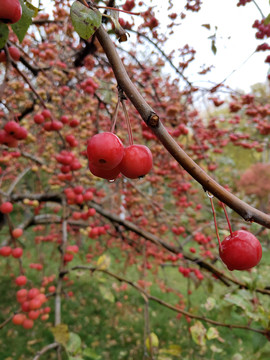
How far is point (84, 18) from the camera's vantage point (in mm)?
700

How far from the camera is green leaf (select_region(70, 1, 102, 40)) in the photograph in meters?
0.70

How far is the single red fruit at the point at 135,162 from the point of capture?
2.52 feet

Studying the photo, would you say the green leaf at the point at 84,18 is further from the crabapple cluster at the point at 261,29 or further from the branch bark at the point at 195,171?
the crabapple cluster at the point at 261,29

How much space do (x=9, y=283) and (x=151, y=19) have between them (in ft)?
19.5

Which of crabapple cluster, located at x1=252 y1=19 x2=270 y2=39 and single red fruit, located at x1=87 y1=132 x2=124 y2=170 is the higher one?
crabapple cluster, located at x1=252 y1=19 x2=270 y2=39

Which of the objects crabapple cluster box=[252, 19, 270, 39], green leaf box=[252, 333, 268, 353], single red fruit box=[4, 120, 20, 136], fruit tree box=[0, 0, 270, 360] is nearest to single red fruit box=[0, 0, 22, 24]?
fruit tree box=[0, 0, 270, 360]

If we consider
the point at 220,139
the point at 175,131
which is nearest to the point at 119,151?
the point at 175,131

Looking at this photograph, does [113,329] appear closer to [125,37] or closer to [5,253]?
[5,253]

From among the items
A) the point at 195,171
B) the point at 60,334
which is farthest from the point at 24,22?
the point at 60,334

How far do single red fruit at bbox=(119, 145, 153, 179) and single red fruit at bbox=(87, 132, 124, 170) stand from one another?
4 cm

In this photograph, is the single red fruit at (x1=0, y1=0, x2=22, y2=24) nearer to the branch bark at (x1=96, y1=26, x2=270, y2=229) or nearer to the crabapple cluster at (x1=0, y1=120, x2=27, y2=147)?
the branch bark at (x1=96, y1=26, x2=270, y2=229)

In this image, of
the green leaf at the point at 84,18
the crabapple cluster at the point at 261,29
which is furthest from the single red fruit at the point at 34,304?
the crabapple cluster at the point at 261,29

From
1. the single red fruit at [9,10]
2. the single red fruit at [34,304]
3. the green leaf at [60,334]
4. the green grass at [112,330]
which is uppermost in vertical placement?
the single red fruit at [9,10]

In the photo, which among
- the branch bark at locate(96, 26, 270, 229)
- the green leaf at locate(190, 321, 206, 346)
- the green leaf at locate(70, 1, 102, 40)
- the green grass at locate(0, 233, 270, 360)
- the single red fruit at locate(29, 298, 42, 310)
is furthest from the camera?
the green grass at locate(0, 233, 270, 360)
